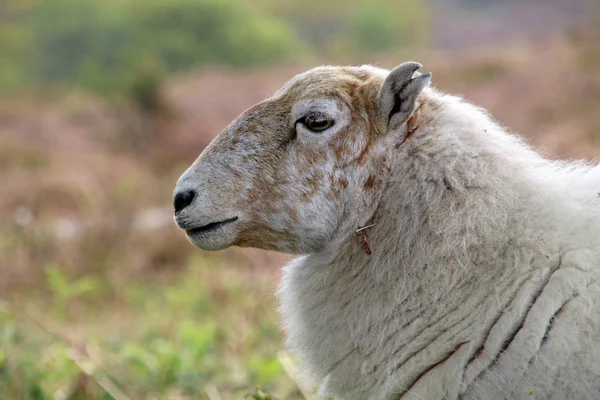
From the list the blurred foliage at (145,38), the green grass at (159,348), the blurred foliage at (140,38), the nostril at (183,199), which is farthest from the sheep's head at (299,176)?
the blurred foliage at (145,38)

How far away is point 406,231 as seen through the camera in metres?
2.85

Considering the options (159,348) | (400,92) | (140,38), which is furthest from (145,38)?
(400,92)

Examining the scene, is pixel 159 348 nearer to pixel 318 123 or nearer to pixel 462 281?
pixel 318 123

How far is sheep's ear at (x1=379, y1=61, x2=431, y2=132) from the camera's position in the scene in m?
2.78

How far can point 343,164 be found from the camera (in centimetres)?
296

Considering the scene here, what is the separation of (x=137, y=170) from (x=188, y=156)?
1.23m

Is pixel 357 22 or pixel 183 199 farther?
pixel 357 22

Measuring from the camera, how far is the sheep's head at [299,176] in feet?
9.66

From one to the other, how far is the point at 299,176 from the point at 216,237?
40cm

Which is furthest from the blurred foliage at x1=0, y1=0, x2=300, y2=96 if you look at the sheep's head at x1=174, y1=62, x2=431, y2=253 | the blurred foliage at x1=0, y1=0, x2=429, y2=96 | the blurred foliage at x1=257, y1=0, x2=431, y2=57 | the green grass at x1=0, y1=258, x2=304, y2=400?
the sheep's head at x1=174, y1=62, x2=431, y2=253

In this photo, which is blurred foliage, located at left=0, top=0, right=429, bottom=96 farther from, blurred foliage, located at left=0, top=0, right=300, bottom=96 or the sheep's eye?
the sheep's eye

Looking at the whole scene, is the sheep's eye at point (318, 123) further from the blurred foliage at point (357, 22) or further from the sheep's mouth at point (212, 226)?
the blurred foliage at point (357, 22)

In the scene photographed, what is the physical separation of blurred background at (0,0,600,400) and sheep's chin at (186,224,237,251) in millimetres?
1275

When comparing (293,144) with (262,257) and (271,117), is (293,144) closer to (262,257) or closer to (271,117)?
(271,117)
